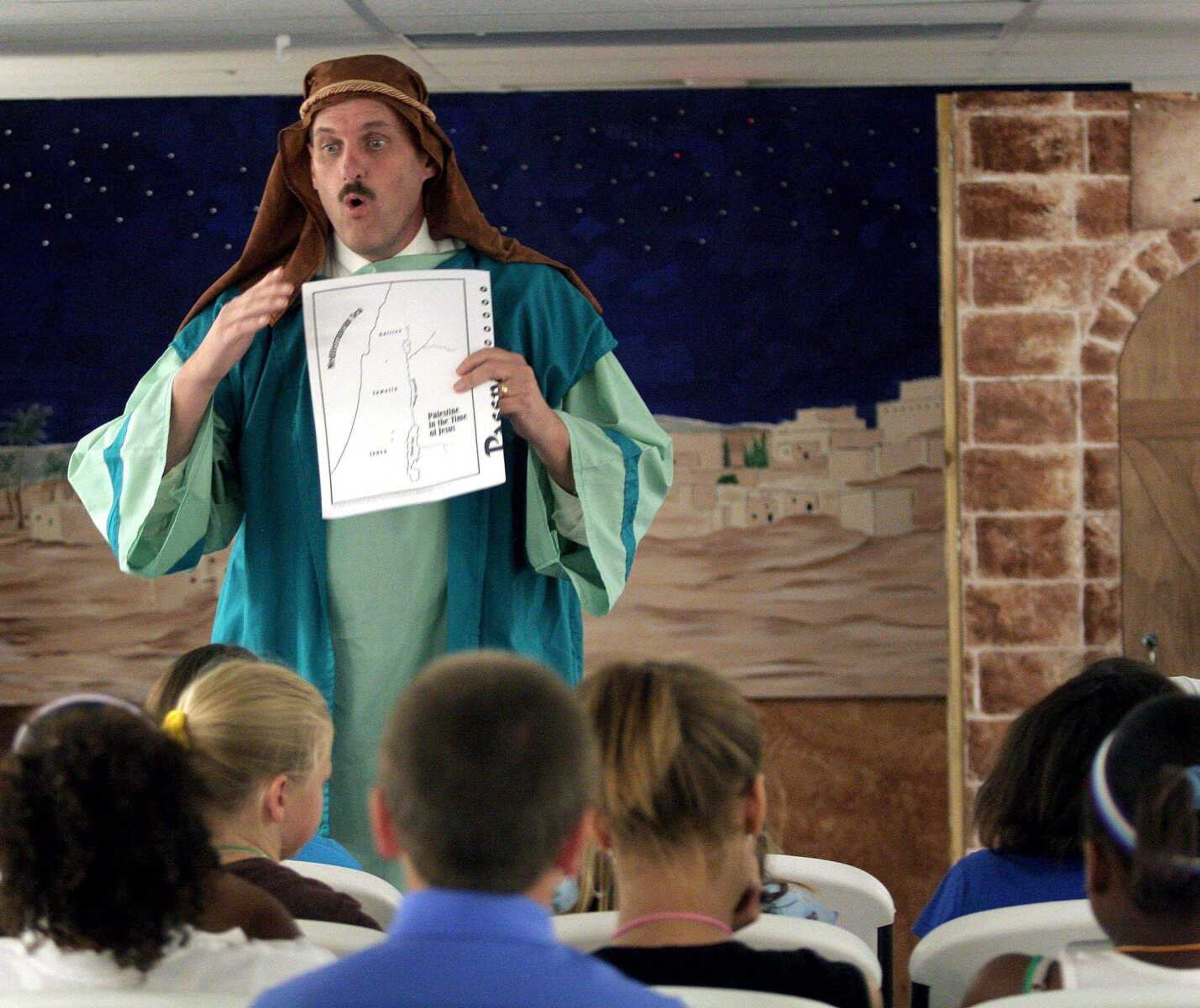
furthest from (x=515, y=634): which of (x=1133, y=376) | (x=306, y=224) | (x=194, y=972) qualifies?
(x=1133, y=376)

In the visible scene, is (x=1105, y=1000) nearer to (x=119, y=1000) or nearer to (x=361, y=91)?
(x=119, y=1000)

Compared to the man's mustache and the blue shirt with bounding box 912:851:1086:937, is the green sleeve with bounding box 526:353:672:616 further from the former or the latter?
the blue shirt with bounding box 912:851:1086:937

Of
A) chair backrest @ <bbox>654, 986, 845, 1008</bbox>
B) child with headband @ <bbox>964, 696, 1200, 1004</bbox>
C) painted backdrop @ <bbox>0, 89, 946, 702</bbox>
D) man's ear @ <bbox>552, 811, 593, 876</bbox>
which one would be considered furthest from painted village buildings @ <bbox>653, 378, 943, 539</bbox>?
man's ear @ <bbox>552, 811, 593, 876</bbox>

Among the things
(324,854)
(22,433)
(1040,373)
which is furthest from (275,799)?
(22,433)

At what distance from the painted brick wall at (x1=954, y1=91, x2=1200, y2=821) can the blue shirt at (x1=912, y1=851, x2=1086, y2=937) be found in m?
1.95

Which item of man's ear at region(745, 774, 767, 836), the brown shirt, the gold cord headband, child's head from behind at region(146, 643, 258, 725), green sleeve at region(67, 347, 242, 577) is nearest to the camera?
man's ear at region(745, 774, 767, 836)

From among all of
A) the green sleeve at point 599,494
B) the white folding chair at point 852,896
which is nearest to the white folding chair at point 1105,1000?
the white folding chair at point 852,896

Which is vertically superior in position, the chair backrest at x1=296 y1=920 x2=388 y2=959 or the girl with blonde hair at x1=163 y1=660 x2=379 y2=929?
the girl with blonde hair at x1=163 y1=660 x2=379 y2=929

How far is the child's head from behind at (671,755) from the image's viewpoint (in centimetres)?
148

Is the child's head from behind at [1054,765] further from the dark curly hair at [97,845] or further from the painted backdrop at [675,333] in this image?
the painted backdrop at [675,333]

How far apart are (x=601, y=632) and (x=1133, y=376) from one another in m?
1.61

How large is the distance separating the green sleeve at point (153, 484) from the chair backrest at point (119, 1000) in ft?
3.50

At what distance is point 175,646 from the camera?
15.2ft

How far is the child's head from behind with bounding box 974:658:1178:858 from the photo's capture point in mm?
1978
